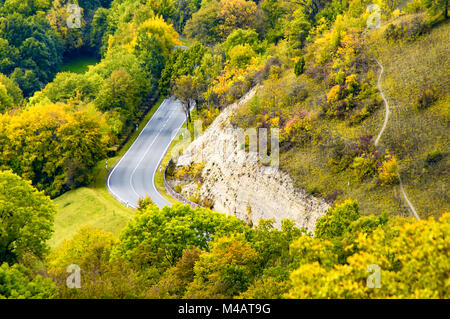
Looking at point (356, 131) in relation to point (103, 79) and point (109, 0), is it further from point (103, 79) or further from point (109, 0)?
point (109, 0)

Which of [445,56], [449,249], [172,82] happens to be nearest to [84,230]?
[449,249]

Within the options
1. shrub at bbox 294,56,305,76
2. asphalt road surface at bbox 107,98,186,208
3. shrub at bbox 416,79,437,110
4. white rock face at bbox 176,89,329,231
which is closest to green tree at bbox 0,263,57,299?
white rock face at bbox 176,89,329,231

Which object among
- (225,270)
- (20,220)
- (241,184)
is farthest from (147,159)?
(225,270)

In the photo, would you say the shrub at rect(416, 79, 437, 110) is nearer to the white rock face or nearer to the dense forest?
the dense forest

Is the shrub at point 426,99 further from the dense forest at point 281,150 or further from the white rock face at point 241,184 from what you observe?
the white rock face at point 241,184

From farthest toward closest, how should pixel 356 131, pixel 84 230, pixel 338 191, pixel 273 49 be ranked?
1. pixel 273 49
2. pixel 356 131
3. pixel 338 191
4. pixel 84 230

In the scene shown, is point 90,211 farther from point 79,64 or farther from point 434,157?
point 79,64

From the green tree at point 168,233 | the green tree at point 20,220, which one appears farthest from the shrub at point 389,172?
the green tree at point 20,220
